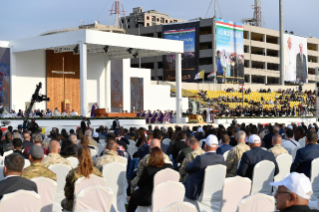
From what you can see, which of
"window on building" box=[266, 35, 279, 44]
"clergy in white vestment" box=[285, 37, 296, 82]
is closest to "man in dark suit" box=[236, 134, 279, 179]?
"clergy in white vestment" box=[285, 37, 296, 82]

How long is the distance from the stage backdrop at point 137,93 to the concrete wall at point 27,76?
815 centimetres

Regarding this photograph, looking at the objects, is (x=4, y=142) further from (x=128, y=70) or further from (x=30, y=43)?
(x=128, y=70)

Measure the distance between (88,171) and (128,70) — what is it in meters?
34.4

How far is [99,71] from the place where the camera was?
126ft

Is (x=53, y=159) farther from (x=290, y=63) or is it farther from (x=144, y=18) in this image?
(x=144, y=18)

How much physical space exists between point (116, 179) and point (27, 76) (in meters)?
29.1

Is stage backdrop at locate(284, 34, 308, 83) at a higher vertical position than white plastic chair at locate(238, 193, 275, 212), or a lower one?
higher

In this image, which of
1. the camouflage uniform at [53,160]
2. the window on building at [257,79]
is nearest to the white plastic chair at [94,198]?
the camouflage uniform at [53,160]

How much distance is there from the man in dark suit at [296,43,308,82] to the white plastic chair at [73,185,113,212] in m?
70.6

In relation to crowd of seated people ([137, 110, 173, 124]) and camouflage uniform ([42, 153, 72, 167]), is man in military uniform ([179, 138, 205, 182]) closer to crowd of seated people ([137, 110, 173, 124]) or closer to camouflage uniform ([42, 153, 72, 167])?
camouflage uniform ([42, 153, 72, 167])

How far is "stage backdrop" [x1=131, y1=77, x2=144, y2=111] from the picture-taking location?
3947cm

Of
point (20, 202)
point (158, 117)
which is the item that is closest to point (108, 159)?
point (20, 202)

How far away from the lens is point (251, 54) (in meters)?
68.1

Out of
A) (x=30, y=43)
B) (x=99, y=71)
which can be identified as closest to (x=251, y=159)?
(x=30, y=43)
